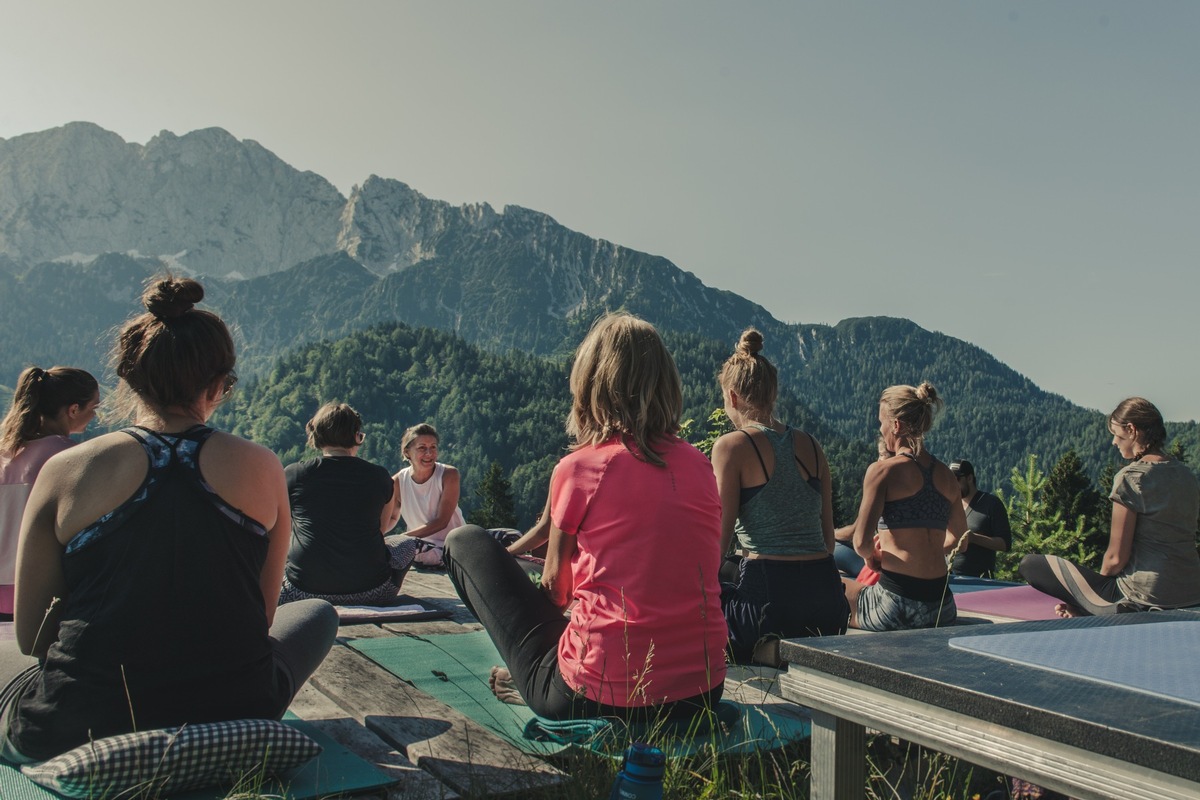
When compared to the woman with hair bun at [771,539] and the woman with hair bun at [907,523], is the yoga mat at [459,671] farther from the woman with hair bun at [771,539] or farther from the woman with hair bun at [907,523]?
the woman with hair bun at [907,523]

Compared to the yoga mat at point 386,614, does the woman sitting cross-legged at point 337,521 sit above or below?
above

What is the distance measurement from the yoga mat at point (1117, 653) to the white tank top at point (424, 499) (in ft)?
18.9

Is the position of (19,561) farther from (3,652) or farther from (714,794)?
(714,794)

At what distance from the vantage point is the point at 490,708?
10.7 ft

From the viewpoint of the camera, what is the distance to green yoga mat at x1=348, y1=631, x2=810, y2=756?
267cm

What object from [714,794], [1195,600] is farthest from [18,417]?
[1195,600]

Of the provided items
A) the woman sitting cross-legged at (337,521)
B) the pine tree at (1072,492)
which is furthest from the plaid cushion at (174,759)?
the pine tree at (1072,492)

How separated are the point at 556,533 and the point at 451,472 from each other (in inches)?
181

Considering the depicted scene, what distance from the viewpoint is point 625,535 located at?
9.15 ft

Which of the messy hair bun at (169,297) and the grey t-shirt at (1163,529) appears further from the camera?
the grey t-shirt at (1163,529)

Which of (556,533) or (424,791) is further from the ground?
(556,533)

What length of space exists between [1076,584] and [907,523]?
1784 millimetres

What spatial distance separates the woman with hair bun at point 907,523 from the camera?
4.58 meters

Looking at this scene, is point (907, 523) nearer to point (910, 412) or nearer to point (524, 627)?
point (910, 412)
